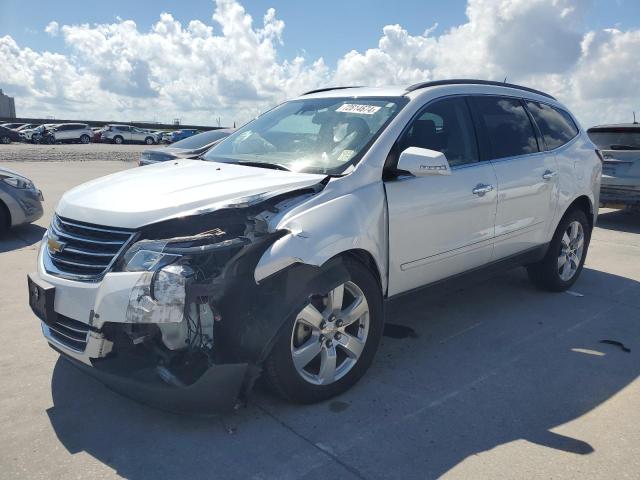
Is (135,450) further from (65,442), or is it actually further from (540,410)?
(540,410)

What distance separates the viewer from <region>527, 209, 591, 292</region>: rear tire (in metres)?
5.40

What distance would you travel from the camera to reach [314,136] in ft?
13.2

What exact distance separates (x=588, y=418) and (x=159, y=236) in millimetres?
2634

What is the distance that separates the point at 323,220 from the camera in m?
3.15

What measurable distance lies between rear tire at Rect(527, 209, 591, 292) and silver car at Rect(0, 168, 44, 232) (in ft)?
21.5

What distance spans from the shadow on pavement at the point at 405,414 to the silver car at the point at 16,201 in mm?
4675

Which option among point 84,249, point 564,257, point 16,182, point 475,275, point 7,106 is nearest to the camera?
point 84,249

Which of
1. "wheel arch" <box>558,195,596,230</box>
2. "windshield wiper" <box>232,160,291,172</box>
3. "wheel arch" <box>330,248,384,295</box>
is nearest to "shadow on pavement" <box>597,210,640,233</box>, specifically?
"wheel arch" <box>558,195,596,230</box>

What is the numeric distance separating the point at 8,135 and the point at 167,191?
45348mm

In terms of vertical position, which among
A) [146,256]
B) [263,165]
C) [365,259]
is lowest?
[365,259]

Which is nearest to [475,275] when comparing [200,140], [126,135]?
[200,140]

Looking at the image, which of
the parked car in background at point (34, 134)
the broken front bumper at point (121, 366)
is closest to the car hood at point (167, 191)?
the broken front bumper at point (121, 366)

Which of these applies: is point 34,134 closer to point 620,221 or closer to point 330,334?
point 620,221

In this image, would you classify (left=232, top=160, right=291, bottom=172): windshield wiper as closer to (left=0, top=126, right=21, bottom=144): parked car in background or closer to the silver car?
the silver car
